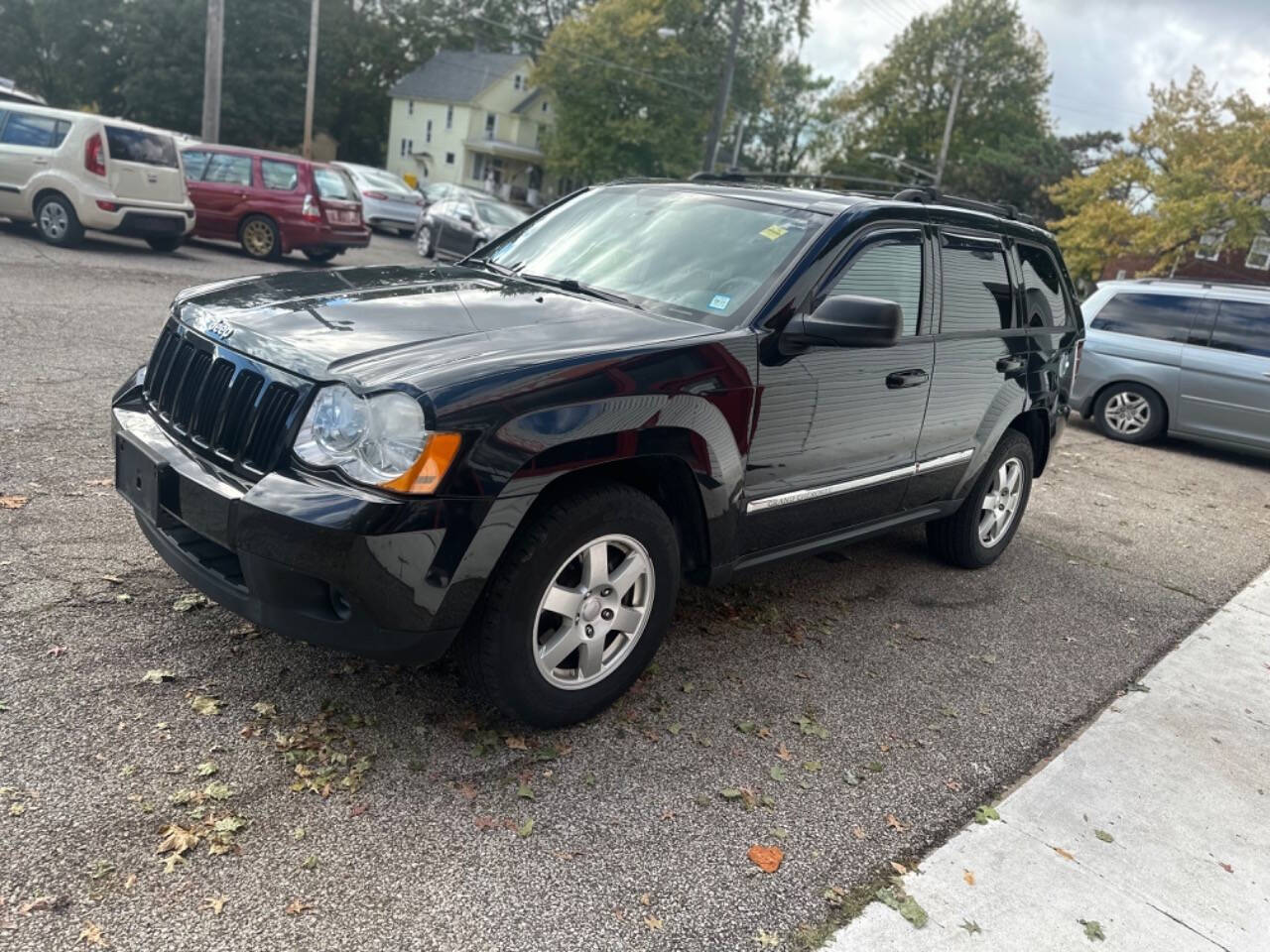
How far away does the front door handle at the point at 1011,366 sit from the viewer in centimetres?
497

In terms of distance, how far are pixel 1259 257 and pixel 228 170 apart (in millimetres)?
31861

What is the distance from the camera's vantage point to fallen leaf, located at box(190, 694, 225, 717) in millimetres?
3094

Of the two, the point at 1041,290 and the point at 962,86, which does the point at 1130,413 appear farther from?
the point at 962,86

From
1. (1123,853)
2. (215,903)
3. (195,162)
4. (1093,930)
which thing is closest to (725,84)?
(195,162)

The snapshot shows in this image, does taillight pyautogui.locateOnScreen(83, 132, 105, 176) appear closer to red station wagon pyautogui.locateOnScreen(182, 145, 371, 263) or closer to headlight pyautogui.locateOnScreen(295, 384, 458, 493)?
red station wagon pyautogui.locateOnScreen(182, 145, 371, 263)

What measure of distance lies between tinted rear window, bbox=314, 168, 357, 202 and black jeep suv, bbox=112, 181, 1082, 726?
1166 centimetres

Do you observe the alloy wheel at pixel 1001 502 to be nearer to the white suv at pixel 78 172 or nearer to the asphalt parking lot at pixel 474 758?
the asphalt parking lot at pixel 474 758

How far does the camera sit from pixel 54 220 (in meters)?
12.6

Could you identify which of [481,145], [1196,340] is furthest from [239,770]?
[481,145]

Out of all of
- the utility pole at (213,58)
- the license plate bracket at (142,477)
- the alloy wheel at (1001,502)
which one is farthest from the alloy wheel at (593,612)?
the utility pole at (213,58)

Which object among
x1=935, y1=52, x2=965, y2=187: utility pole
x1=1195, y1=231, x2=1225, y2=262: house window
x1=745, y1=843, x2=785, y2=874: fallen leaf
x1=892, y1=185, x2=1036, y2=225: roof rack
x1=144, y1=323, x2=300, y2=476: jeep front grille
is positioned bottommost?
x1=745, y1=843, x2=785, y2=874: fallen leaf

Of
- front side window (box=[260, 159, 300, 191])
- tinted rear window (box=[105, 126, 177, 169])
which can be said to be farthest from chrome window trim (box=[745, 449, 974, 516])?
front side window (box=[260, 159, 300, 191])

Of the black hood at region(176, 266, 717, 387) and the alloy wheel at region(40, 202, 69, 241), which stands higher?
the black hood at region(176, 266, 717, 387)

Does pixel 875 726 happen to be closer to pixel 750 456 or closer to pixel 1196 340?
pixel 750 456
